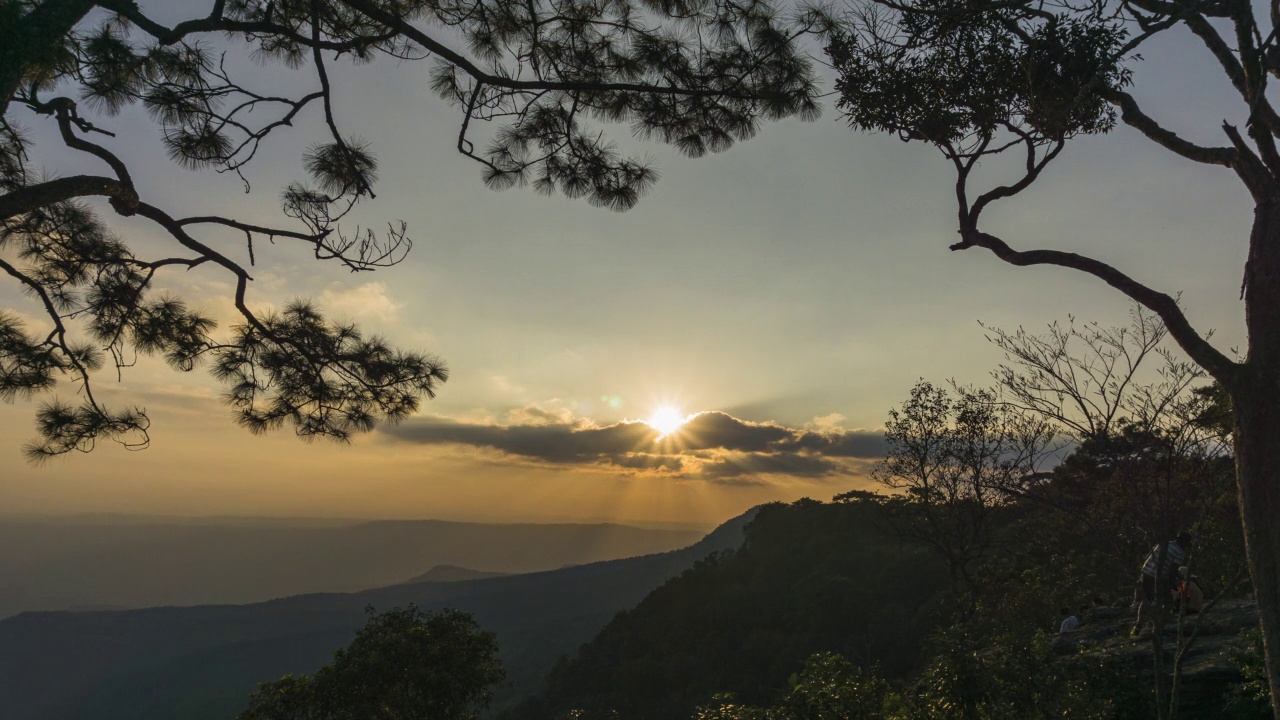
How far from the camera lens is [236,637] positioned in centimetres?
14188

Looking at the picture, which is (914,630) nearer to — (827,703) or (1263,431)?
(827,703)

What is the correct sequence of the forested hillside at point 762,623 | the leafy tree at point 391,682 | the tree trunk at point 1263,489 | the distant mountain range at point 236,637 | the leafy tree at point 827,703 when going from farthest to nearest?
the distant mountain range at point 236,637, the forested hillside at point 762,623, the leafy tree at point 391,682, the leafy tree at point 827,703, the tree trunk at point 1263,489

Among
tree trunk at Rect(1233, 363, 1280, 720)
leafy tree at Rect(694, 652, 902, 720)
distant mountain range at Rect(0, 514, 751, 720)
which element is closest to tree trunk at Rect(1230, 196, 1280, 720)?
tree trunk at Rect(1233, 363, 1280, 720)

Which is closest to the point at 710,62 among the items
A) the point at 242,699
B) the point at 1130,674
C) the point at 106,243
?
the point at 106,243

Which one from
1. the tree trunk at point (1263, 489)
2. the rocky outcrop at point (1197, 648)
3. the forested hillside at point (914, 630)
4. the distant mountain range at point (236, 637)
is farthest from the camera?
the distant mountain range at point (236, 637)

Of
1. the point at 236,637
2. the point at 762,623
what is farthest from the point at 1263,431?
the point at 236,637

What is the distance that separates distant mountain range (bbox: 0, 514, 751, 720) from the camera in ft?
328

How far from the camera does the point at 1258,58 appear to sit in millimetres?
5492

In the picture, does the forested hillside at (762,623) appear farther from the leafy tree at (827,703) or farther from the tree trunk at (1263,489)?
the tree trunk at (1263,489)

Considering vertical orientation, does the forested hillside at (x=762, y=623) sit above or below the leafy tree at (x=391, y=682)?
below

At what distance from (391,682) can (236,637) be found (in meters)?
164

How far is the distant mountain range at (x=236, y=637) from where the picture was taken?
99.9 m

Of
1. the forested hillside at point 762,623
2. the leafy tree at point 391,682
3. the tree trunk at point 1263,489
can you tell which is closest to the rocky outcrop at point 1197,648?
the tree trunk at point 1263,489

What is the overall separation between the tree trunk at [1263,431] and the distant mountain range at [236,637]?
72051 millimetres
